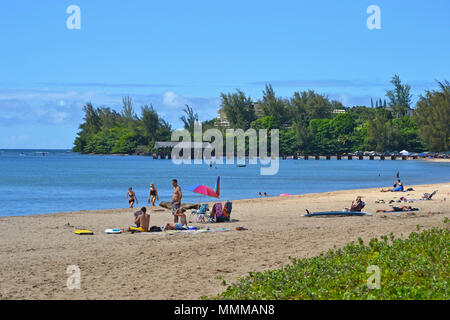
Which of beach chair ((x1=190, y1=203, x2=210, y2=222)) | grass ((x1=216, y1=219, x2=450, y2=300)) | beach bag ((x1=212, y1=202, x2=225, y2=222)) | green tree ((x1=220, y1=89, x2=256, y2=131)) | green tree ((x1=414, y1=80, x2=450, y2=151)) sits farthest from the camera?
green tree ((x1=220, y1=89, x2=256, y2=131))

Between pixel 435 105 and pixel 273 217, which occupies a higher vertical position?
pixel 435 105

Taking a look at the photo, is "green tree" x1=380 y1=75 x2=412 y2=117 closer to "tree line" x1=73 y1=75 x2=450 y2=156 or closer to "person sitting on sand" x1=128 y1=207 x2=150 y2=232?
"tree line" x1=73 y1=75 x2=450 y2=156

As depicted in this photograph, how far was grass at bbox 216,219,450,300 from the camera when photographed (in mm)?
8703

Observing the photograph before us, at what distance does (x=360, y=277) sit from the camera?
9.79 m

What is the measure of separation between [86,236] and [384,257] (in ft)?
31.9

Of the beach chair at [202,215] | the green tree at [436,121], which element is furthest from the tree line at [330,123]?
the beach chair at [202,215]

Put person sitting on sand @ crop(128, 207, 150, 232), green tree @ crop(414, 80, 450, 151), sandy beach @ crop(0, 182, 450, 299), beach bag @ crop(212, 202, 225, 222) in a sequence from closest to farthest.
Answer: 1. sandy beach @ crop(0, 182, 450, 299)
2. person sitting on sand @ crop(128, 207, 150, 232)
3. beach bag @ crop(212, 202, 225, 222)
4. green tree @ crop(414, 80, 450, 151)

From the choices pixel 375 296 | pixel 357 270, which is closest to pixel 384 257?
pixel 357 270

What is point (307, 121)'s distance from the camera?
182875 millimetres

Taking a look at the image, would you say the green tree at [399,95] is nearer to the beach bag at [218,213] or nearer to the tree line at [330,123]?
the tree line at [330,123]

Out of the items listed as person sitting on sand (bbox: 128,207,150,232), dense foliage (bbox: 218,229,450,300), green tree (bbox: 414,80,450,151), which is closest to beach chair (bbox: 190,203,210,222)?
person sitting on sand (bbox: 128,207,150,232)

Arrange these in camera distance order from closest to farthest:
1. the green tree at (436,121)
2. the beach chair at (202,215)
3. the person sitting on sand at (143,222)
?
the person sitting on sand at (143,222) → the beach chair at (202,215) → the green tree at (436,121)

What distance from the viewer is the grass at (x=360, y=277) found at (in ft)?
28.6
